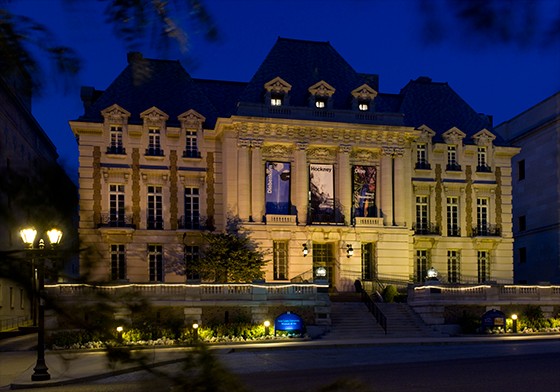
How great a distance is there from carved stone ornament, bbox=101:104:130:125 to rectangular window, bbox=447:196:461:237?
2386cm

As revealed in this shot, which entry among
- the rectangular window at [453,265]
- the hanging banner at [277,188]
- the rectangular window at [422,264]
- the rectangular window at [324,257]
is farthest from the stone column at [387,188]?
the rectangular window at [453,265]

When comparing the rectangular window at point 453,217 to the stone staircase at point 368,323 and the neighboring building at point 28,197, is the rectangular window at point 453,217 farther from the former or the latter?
the neighboring building at point 28,197

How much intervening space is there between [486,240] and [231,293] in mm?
22667

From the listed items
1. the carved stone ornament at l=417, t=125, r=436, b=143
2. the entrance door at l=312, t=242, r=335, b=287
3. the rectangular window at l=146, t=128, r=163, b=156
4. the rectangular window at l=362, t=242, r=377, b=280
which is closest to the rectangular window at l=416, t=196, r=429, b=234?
the carved stone ornament at l=417, t=125, r=436, b=143

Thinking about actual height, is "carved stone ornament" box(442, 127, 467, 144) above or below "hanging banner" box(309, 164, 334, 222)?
above

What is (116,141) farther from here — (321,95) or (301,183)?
(321,95)

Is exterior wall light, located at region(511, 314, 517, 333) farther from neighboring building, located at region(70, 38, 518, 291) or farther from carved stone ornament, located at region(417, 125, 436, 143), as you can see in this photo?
carved stone ornament, located at region(417, 125, 436, 143)

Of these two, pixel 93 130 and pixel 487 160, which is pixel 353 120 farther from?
pixel 93 130

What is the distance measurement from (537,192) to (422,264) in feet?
42.1

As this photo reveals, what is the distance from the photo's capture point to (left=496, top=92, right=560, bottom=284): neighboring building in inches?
2023

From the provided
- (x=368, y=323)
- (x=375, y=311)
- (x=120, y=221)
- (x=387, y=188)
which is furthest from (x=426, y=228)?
(x=120, y=221)

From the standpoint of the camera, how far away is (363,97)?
1796 inches

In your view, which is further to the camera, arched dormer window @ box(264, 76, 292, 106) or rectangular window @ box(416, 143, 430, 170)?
rectangular window @ box(416, 143, 430, 170)

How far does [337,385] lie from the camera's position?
3379mm
